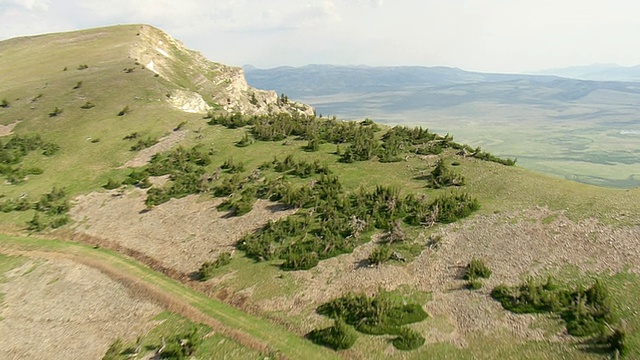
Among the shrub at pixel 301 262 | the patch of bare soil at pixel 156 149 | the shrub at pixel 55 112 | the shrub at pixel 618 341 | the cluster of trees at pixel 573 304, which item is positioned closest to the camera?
the shrub at pixel 618 341

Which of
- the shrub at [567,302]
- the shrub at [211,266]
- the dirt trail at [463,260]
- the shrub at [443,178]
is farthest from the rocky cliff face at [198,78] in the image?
the shrub at [567,302]

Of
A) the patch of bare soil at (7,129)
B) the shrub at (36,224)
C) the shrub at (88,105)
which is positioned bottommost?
the shrub at (36,224)

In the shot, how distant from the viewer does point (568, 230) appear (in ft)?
101

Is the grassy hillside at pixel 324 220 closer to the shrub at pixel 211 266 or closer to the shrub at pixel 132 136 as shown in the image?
the shrub at pixel 211 266

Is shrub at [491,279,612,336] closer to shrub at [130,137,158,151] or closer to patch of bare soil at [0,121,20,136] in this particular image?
shrub at [130,137,158,151]

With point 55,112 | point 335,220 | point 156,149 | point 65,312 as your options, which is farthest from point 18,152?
point 335,220

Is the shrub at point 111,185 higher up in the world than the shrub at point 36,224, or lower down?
higher up

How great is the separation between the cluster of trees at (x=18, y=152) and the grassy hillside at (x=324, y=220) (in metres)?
0.30

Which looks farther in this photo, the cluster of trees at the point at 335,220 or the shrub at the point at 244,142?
the shrub at the point at 244,142

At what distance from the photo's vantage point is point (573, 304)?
2375 cm

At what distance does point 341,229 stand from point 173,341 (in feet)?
55.2

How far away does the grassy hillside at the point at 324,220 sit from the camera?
24.9 metres

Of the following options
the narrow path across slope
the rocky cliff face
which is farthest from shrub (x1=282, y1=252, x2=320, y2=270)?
the rocky cliff face

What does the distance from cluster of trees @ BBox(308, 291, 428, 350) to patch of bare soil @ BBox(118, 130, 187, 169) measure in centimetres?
3966
